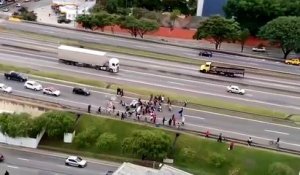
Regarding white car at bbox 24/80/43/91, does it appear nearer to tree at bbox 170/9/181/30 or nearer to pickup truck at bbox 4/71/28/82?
pickup truck at bbox 4/71/28/82

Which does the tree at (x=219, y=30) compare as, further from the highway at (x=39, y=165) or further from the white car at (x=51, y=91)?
the highway at (x=39, y=165)

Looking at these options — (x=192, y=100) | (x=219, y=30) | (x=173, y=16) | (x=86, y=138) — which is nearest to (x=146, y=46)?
(x=219, y=30)

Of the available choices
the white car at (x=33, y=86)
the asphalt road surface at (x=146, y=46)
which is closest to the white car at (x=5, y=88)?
the white car at (x=33, y=86)

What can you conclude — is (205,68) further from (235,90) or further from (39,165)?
(39,165)

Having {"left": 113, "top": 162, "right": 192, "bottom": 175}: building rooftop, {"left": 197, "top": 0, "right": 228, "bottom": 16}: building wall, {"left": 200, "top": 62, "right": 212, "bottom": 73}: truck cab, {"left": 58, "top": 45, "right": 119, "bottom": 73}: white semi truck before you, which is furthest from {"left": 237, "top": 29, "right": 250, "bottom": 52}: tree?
{"left": 113, "top": 162, "right": 192, "bottom": 175}: building rooftop

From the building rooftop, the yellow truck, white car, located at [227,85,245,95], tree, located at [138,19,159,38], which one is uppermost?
tree, located at [138,19,159,38]

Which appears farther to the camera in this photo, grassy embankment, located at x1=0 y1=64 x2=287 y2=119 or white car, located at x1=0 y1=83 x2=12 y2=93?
white car, located at x1=0 y1=83 x2=12 y2=93
